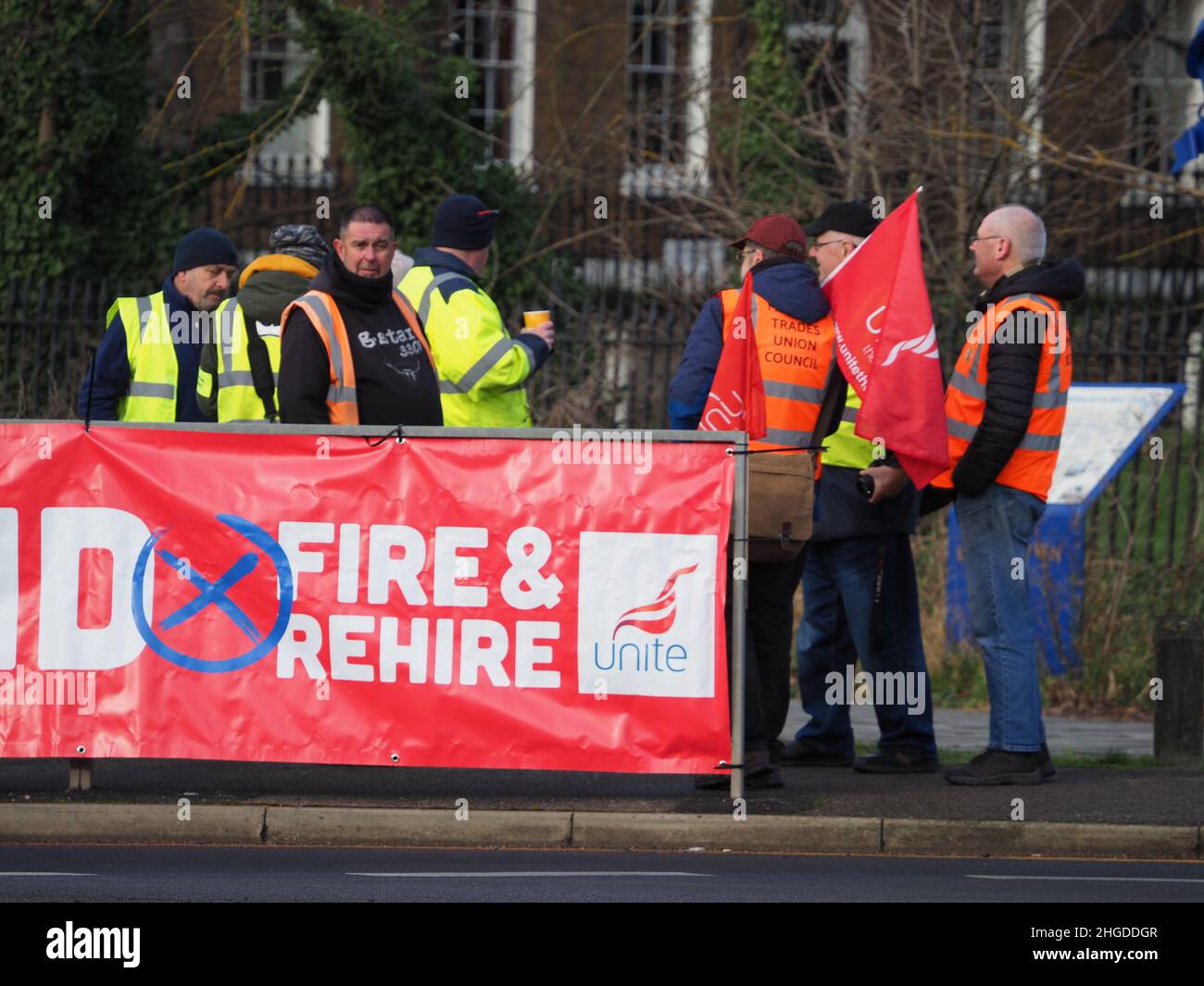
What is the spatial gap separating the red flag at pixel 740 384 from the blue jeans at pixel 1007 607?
1.07 meters

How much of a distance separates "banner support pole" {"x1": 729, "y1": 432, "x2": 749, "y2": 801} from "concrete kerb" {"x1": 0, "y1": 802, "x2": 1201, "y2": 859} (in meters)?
0.26

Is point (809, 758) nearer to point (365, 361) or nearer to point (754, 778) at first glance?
point (754, 778)

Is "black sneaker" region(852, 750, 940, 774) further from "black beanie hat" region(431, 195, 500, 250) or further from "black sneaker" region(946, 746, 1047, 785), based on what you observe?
"black beanie hat" region(431, 195, 500, 250)

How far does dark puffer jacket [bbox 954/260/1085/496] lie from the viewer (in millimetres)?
8945

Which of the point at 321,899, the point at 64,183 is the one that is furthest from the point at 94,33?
the point at 321,899

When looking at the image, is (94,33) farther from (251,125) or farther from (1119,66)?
(1119,66)

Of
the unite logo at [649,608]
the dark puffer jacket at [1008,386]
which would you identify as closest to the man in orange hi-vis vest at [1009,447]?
the dark puffer jacket at [1008,386]

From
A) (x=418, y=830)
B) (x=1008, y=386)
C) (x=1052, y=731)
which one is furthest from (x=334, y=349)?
(x=1052, y=731)

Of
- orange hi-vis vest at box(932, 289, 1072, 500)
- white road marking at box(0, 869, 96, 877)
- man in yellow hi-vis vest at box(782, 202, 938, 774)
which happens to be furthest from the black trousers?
white road marking at box(0, 869, 96, 877)

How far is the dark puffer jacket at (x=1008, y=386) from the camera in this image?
895 centimetres

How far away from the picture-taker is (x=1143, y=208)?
22.6 meters

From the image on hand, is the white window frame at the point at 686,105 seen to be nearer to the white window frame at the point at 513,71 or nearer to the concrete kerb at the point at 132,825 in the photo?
the white window frame at the point at 513,71

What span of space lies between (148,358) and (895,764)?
3855mm

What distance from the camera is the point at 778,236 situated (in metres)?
9.20
